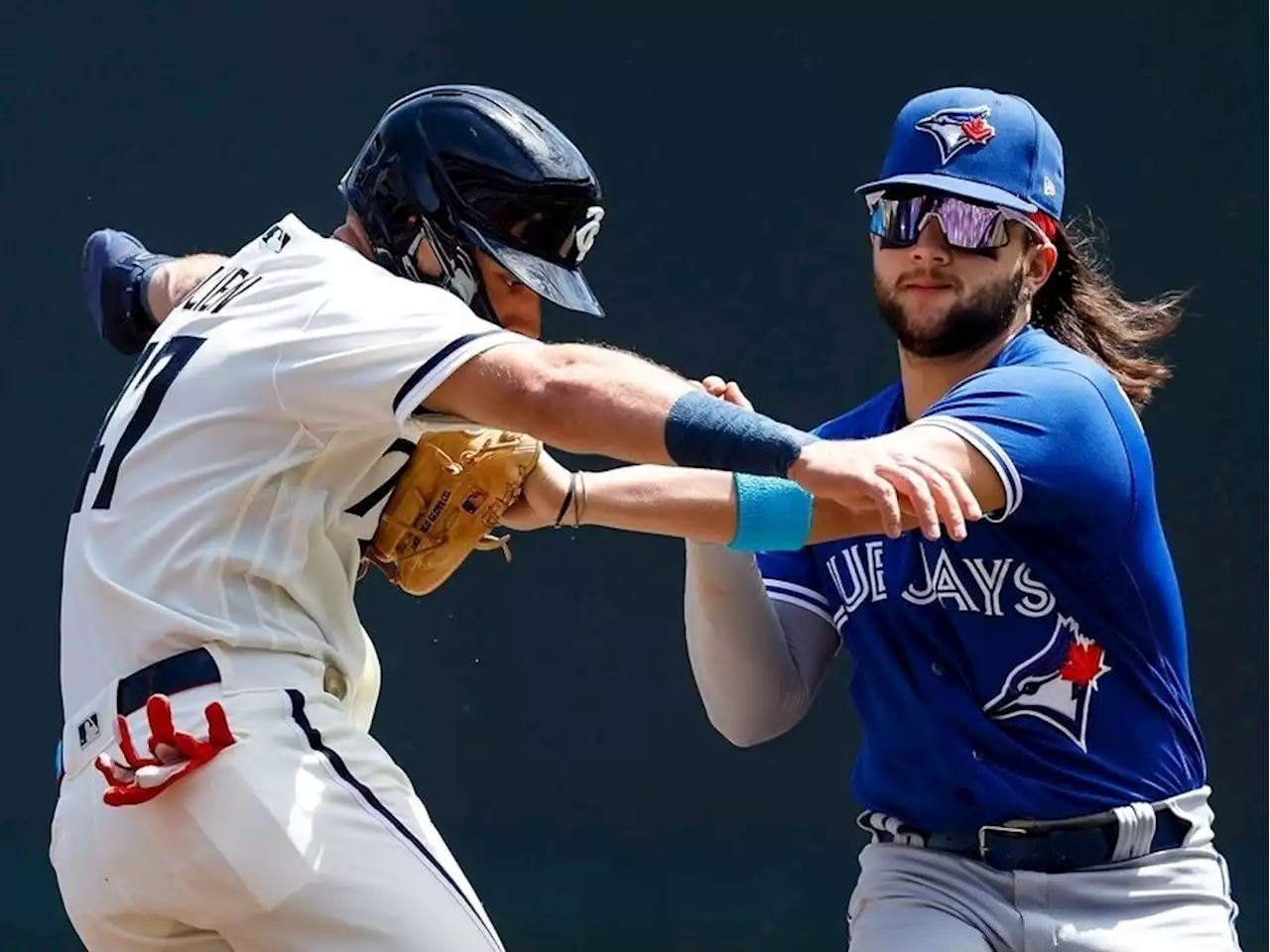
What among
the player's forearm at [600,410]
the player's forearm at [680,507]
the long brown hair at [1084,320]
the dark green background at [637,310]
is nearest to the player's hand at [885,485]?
the player's forearm at [600,410]

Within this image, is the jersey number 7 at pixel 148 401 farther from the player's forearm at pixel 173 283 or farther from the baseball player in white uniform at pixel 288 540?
the player's forearm at pixel 173 283

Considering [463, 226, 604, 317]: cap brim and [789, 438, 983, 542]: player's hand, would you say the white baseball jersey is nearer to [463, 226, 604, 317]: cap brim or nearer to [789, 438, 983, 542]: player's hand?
[463, 226, 604, 317]: cap brim

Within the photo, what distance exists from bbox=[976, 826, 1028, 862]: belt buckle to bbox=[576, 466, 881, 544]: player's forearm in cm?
54

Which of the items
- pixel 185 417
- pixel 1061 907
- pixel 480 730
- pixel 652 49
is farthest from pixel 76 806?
pixel 652 49

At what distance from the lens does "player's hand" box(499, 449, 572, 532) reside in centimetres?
328

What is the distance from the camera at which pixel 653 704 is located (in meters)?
5.25

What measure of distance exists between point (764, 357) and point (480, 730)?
1.24 m

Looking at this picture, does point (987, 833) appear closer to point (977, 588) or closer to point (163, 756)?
point (977, 588)

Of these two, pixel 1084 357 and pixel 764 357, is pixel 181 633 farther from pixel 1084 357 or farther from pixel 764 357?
pixel 764 357

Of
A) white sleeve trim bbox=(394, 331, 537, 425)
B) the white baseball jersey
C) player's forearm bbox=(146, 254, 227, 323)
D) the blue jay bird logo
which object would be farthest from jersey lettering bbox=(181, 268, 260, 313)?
the blue jay bird logo

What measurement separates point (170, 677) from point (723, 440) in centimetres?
82

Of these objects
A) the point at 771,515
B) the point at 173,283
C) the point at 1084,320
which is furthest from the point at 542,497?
the point at 1084,320

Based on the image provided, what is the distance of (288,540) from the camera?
2.77 meters

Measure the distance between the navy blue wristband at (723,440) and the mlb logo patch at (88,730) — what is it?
89 centimetres
